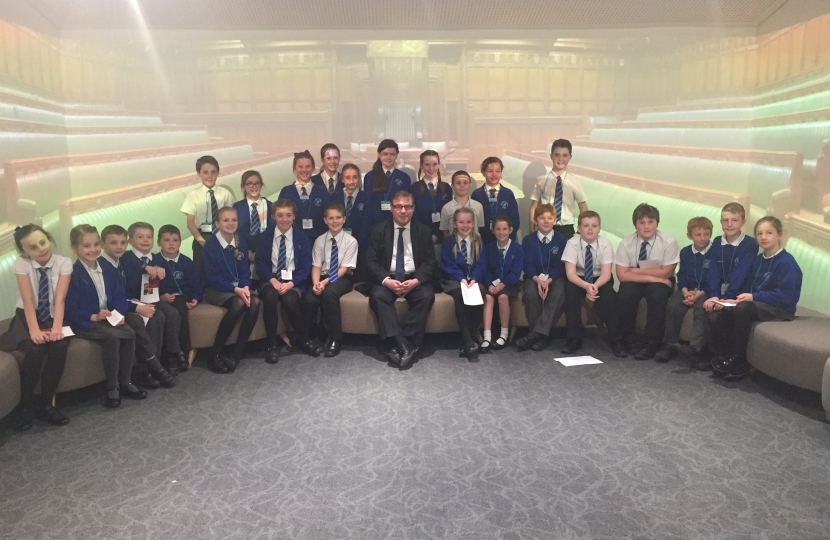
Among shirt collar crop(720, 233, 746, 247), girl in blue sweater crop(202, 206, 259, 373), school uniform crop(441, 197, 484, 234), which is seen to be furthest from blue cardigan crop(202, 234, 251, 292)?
shirt collar crop(720, 233, 746, 247)

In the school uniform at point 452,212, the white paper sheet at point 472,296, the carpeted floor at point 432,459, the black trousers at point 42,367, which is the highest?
the school uniform at point 452,212

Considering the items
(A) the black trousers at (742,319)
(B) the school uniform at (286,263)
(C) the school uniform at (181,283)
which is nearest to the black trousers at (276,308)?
(B) the school uniform at (286,263)

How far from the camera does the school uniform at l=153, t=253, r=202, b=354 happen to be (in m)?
4.21

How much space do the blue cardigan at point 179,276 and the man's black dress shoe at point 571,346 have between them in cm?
263

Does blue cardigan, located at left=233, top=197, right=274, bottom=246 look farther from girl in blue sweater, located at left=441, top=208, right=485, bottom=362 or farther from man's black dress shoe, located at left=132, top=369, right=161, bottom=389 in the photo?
girl in blue sweater, located at left=441, top=208, right=485, bottom=362

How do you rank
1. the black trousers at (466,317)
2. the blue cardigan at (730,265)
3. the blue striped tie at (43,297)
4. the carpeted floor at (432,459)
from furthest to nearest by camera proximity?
the black trousers at (466,317)
the blue cardigan at (730,265)
the blue striped tie at (43,297)
the carpeted floor at (432,459)

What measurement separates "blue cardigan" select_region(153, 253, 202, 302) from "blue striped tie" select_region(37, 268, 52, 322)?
2.51 ft

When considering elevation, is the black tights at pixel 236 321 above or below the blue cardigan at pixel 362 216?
below

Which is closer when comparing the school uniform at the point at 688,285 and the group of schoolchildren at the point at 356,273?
the group of schoolchildren at the point at 356,273

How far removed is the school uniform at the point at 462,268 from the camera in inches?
177

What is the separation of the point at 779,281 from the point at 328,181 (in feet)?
10.8

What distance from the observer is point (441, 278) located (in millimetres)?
4703

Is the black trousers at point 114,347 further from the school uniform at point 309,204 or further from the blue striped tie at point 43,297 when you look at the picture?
the school uniform at point 309,204

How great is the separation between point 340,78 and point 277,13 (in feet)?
2.93
